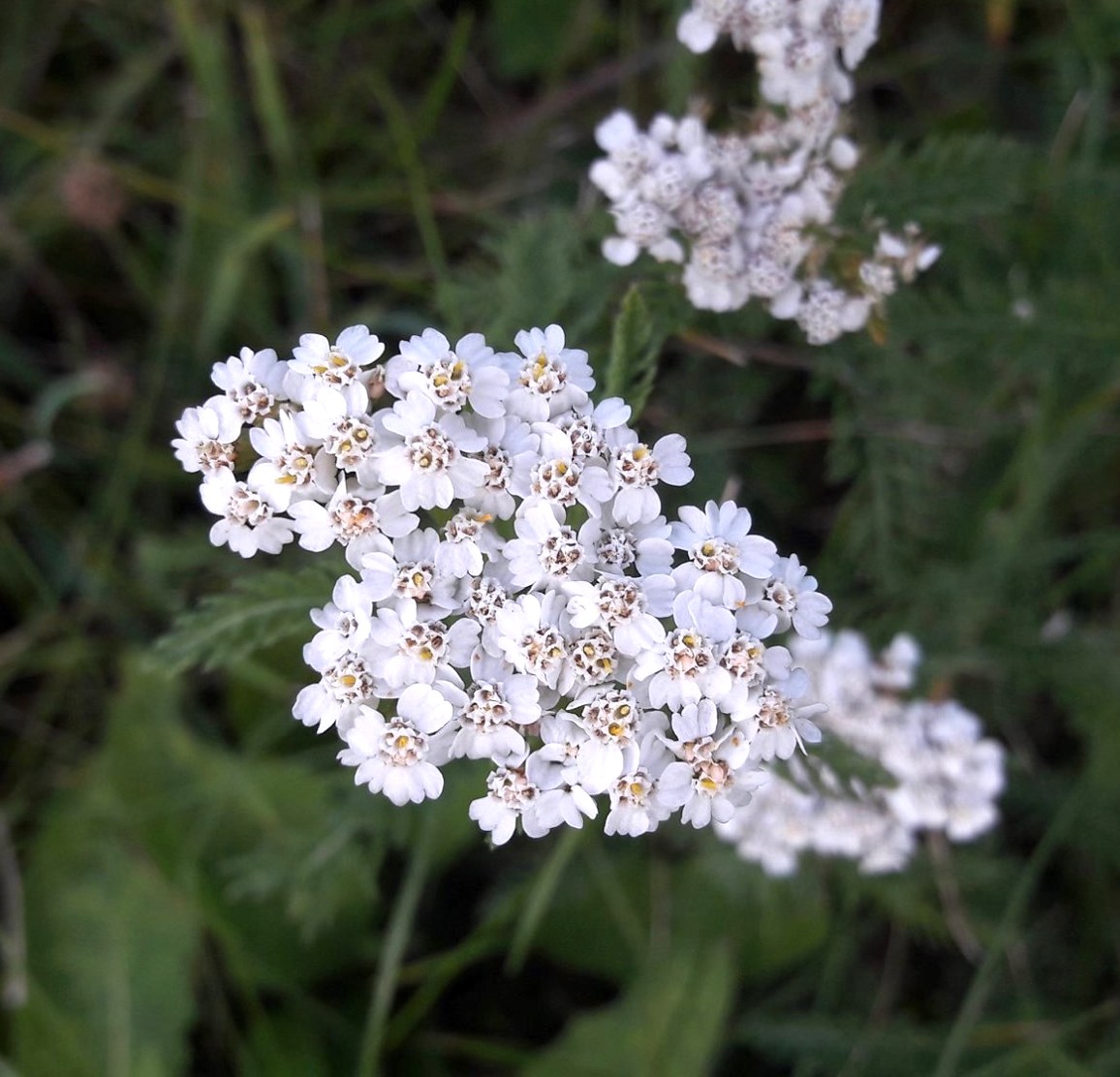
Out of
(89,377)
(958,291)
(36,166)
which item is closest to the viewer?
(958,291)

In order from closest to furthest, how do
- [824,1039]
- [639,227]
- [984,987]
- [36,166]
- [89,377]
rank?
1. [639,227]
2. [984,987]
3. [824,1039]
4. [89,377]
5. [36,166]

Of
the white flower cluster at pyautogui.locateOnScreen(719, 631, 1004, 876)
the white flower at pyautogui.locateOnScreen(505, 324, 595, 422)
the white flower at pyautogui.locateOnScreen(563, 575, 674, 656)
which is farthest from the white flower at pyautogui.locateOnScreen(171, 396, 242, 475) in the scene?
the white flower cluster at pyautogui.locateOnScreen(719, 631, 1004, 876)

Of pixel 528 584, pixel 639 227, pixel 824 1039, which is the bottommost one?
pixel 824 1039

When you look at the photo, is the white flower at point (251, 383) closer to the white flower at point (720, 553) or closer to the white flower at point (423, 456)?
the white flower at point (423, 456)

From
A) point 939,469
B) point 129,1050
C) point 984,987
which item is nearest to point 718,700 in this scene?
point 984,987

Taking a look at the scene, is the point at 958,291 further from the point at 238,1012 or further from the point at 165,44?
the point at 238,1012

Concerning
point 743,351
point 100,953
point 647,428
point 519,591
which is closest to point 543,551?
point 519,591
